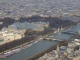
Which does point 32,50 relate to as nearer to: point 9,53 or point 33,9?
point 9,53

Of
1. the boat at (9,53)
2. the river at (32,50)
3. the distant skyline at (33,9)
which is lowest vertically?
the distant skyline at (33,9)

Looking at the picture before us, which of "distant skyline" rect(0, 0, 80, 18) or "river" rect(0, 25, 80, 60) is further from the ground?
"river" rect(0, 25, 80, 60)

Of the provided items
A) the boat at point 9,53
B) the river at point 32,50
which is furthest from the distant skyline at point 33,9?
the boat at point 9,53

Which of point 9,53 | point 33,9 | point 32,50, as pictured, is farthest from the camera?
point 33,9

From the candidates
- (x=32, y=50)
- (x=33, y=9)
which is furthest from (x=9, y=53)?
(x=33, y=9)

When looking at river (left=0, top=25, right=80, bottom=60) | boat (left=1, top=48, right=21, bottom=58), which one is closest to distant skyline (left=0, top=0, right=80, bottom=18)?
river (left=0, top=25, right=80, bottom=60)

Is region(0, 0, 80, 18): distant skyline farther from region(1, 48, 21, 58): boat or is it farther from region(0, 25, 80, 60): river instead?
region(1, 48, 21, 58): boat

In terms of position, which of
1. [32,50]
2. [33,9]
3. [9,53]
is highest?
[9,53]

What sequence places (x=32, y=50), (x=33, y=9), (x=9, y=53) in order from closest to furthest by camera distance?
(x=9, y=53), (x=32, y=50), (x=33, y=9)

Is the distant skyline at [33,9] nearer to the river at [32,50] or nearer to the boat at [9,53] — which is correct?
the river at [32,50]

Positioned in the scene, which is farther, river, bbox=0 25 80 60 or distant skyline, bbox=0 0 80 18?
distant skyline, bbox=0 0 80 18

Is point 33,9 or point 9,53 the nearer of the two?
point 9,53

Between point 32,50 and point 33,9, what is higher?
point 32,50
